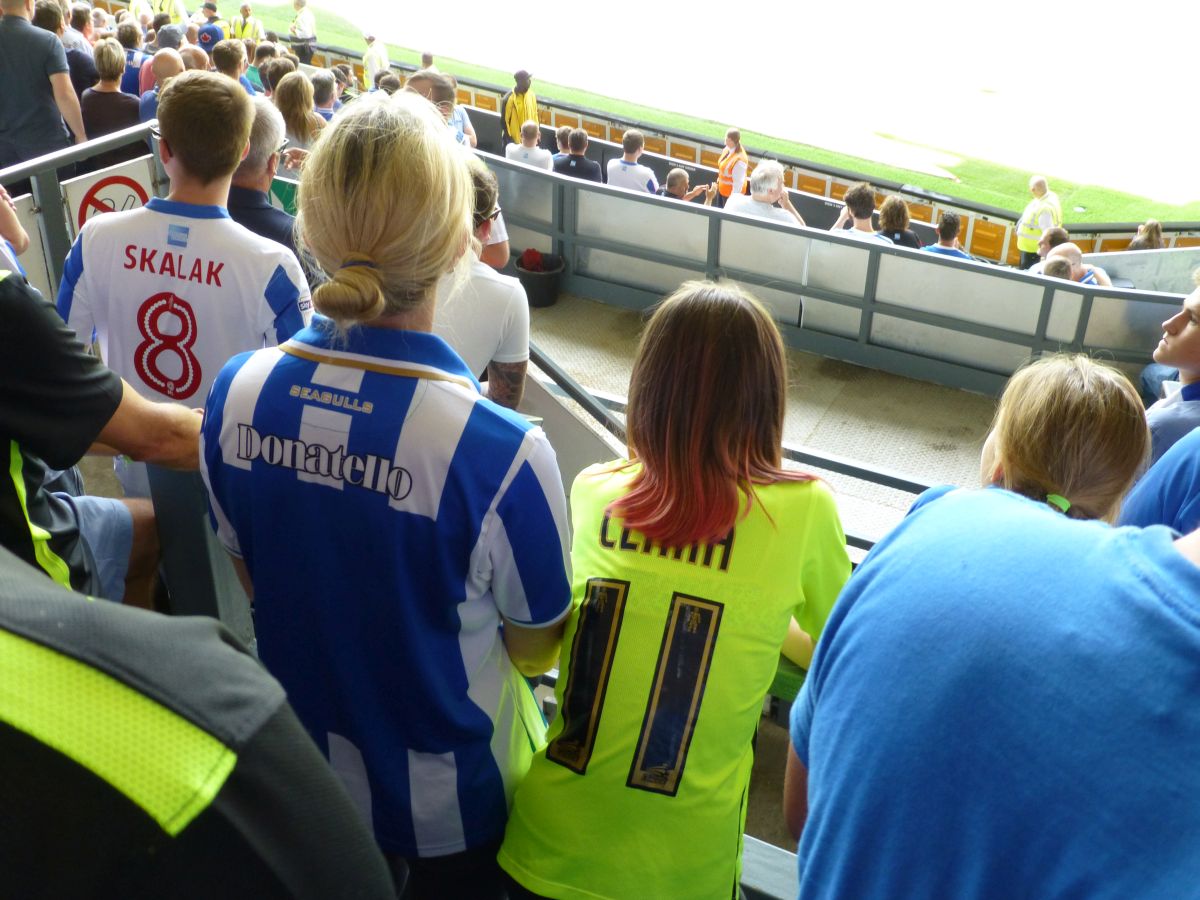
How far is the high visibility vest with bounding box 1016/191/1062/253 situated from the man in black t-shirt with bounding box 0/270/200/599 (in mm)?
14081

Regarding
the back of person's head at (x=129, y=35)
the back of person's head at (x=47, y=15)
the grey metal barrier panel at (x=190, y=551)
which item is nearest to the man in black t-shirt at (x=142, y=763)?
the grey metal barrier panel at (x=190, y=551)

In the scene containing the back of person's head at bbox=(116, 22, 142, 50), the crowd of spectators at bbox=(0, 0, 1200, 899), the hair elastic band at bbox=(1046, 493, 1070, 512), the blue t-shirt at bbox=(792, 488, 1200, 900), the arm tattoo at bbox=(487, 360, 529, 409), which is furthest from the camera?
the back of person's head at bbox=(116, 22, 142, 50)

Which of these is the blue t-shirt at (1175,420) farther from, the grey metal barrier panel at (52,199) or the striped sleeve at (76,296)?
the grey metal barrier panel at (52,199)

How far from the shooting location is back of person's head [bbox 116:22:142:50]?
10438 millimetres

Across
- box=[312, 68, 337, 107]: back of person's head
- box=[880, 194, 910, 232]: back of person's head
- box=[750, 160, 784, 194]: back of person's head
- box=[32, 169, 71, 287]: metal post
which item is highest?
box=[312, 68, 337, 107]: back of person's head

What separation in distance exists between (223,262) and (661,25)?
1654 inches

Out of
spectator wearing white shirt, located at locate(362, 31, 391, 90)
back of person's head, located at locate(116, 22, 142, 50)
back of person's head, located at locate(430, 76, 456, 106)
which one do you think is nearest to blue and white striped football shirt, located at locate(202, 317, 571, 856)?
back of person's head, located at locate(430, 76, 456, 106)

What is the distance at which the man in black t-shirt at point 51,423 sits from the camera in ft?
5.29

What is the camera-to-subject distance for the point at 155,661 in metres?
0.62

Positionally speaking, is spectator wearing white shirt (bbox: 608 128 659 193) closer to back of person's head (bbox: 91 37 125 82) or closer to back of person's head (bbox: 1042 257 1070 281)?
back of person's head (bbox: 1042 257 1070 281)

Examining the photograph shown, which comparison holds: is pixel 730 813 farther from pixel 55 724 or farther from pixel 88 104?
pixel 88 104

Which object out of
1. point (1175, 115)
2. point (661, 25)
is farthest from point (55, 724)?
point (661, 25)

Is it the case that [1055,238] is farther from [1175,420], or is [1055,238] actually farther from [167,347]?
[167,347]

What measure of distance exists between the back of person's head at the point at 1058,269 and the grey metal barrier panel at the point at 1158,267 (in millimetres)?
4032
